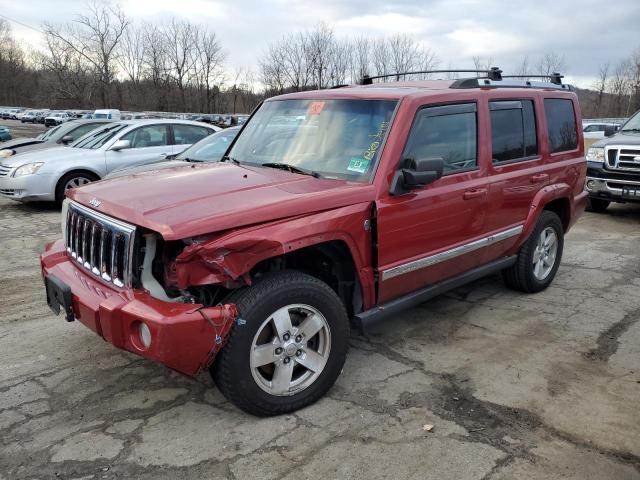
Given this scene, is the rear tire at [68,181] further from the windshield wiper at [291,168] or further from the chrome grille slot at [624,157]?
the chrome grille slot at [624,157]

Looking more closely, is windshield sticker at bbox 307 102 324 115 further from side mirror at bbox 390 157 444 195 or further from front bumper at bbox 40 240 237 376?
front bumper at bbox 40 240 237 376

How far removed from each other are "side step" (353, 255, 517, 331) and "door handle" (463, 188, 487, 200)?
66 centimetres

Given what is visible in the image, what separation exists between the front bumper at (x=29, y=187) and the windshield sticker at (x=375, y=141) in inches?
304

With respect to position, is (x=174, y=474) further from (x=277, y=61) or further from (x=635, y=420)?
(x=277, y=61)

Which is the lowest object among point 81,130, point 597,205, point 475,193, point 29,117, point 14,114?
point 597,205

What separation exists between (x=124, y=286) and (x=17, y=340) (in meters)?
1.88

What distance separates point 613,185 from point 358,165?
23.1 ft

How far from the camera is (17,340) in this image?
425 cm

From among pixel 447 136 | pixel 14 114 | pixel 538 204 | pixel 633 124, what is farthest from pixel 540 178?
pixel 14 114

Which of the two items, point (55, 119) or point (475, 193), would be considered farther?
point (55, 119)

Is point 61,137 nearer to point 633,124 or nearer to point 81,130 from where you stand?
point 81,130

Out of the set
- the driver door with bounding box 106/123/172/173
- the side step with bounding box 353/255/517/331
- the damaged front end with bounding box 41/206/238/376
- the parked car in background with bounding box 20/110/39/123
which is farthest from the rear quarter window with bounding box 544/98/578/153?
the parked car in background with bounding box 20/110/39/123

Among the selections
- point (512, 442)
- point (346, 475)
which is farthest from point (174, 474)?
point (512, 442)

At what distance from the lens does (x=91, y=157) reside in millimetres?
9859
